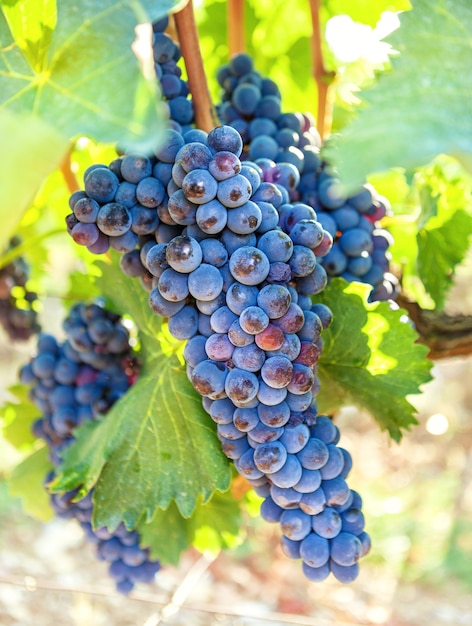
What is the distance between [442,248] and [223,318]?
44cm

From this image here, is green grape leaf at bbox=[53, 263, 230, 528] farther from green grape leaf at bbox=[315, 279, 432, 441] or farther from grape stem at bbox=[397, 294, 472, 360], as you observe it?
grape stem at bbox=[397, 294, 472, 360]

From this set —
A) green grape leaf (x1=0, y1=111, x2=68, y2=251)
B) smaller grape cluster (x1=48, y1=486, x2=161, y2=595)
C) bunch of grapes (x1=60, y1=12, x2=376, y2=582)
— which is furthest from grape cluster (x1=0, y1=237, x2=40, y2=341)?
green grape leaf (x1=0, y1=111, x2=68, y2=251)

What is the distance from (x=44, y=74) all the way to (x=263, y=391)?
282mm

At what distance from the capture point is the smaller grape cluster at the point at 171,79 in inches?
25.1

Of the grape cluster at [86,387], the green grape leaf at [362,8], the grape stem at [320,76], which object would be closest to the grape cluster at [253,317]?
the grape cluster at [86,387]

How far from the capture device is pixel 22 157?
1.09 feet

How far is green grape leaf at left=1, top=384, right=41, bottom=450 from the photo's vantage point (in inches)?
39.0

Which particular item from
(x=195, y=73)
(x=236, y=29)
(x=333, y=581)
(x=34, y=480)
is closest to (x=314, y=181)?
(x=195, y=73)

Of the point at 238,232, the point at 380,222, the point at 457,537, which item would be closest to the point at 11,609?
the point at 380,222

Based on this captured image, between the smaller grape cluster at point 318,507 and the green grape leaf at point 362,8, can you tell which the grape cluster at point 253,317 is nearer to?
the smaller grape cluster at point 318,507

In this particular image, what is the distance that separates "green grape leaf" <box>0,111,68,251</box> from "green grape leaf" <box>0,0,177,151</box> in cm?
4

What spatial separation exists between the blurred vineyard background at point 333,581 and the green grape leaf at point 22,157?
1200mm

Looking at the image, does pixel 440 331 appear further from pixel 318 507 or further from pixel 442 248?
pixel 318 507

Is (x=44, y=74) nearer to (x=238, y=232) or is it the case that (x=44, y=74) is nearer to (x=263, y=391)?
(x=238, y=232)
